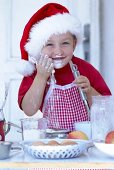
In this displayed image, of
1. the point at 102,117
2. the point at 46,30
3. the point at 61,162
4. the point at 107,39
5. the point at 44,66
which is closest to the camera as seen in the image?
the point at 61,162

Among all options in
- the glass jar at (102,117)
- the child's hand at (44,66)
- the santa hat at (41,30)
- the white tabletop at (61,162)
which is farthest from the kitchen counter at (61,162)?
the santa hat at (41,30)

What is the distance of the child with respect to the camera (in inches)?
46.1

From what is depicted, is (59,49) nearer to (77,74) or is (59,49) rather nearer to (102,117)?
(77,74)

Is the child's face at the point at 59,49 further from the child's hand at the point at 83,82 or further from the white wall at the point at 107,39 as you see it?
the white wall at the point at 107,39

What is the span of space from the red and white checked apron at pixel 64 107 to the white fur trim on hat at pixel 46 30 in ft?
0.50

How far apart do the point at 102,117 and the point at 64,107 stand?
33 cm

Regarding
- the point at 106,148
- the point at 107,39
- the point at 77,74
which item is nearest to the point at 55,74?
the point at 77,74

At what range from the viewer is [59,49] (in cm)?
119

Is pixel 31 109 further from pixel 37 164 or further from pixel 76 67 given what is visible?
pixel 37 164

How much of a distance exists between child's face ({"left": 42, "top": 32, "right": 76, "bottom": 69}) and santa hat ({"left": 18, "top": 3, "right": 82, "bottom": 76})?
0.03m

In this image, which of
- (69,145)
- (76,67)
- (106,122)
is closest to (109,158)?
(69,145)

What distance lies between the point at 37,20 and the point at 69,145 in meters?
0.79

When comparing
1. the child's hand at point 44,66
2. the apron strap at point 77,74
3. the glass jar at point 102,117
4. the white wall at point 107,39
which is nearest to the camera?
the glass jar at point 102,117

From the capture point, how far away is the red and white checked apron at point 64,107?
1.21m
